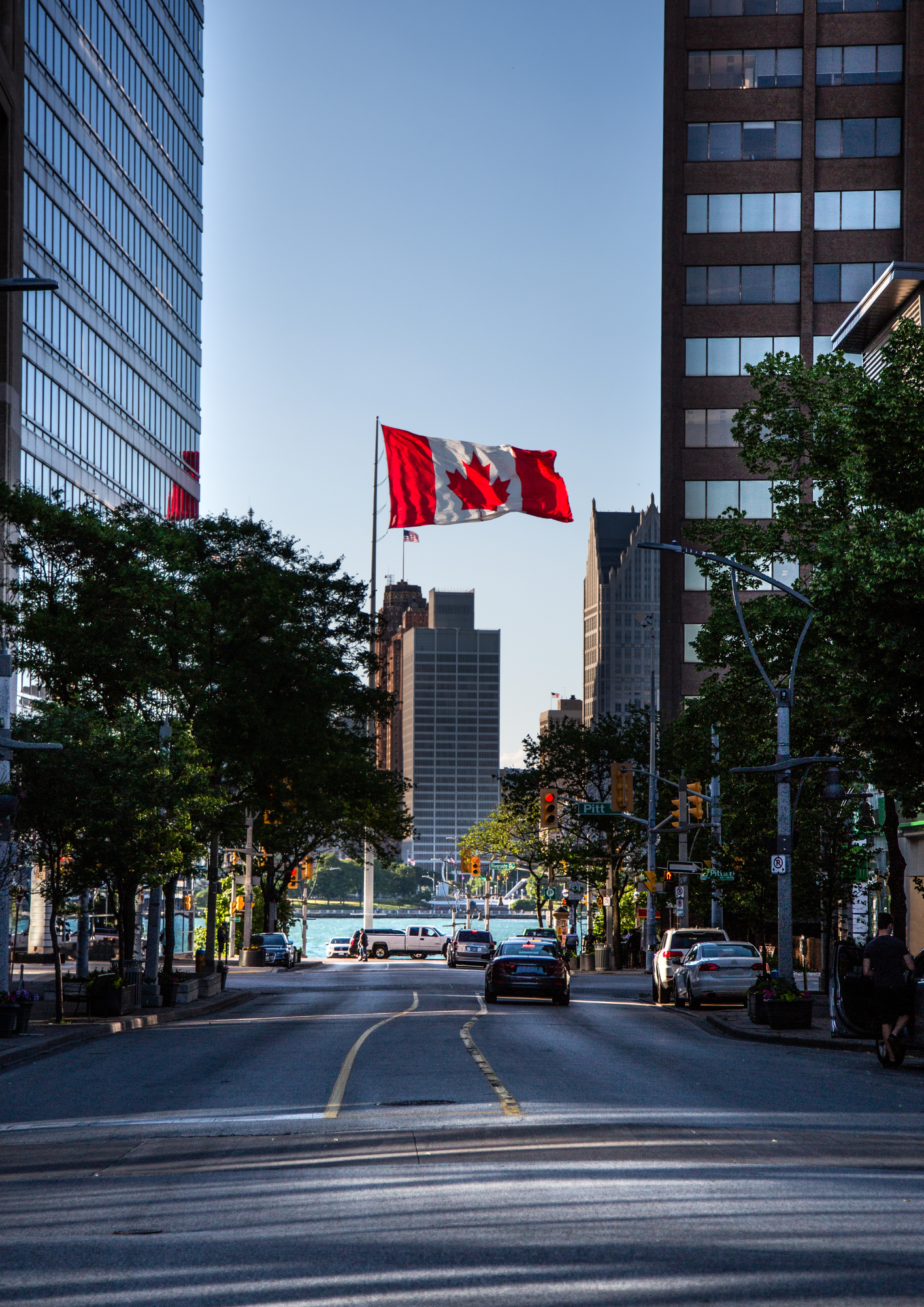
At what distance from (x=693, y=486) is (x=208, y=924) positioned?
135 ft

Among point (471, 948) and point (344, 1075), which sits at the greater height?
point (344, 1075)

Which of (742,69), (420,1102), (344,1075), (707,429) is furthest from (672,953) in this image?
(742,69)

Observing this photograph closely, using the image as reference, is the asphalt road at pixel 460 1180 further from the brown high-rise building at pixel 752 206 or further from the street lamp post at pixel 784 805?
the brown high-rise building at pixel 752 206

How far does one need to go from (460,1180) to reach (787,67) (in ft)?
262

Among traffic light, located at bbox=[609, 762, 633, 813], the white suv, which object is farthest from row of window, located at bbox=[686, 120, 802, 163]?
the white suv

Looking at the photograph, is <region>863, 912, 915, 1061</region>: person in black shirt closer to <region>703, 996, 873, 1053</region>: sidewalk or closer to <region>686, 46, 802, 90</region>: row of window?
<region>703, 996, 873, 1053</region>: sidewalk

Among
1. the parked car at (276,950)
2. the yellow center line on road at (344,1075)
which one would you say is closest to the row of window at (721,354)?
the parked car at (276,950)

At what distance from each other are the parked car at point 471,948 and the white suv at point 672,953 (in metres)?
30.0

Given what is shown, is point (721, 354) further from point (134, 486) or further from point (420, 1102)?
point (420, 1102)

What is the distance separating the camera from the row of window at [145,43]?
74.4 m

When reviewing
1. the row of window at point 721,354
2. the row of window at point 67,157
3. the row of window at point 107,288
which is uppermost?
the row of window at point 67,157

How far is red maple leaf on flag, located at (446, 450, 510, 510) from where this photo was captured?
1491 inches

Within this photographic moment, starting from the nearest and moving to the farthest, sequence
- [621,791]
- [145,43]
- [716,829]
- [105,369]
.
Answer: [621,791] < [716,829] < [105,369] < [145,43]

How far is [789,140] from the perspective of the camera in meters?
81.4
